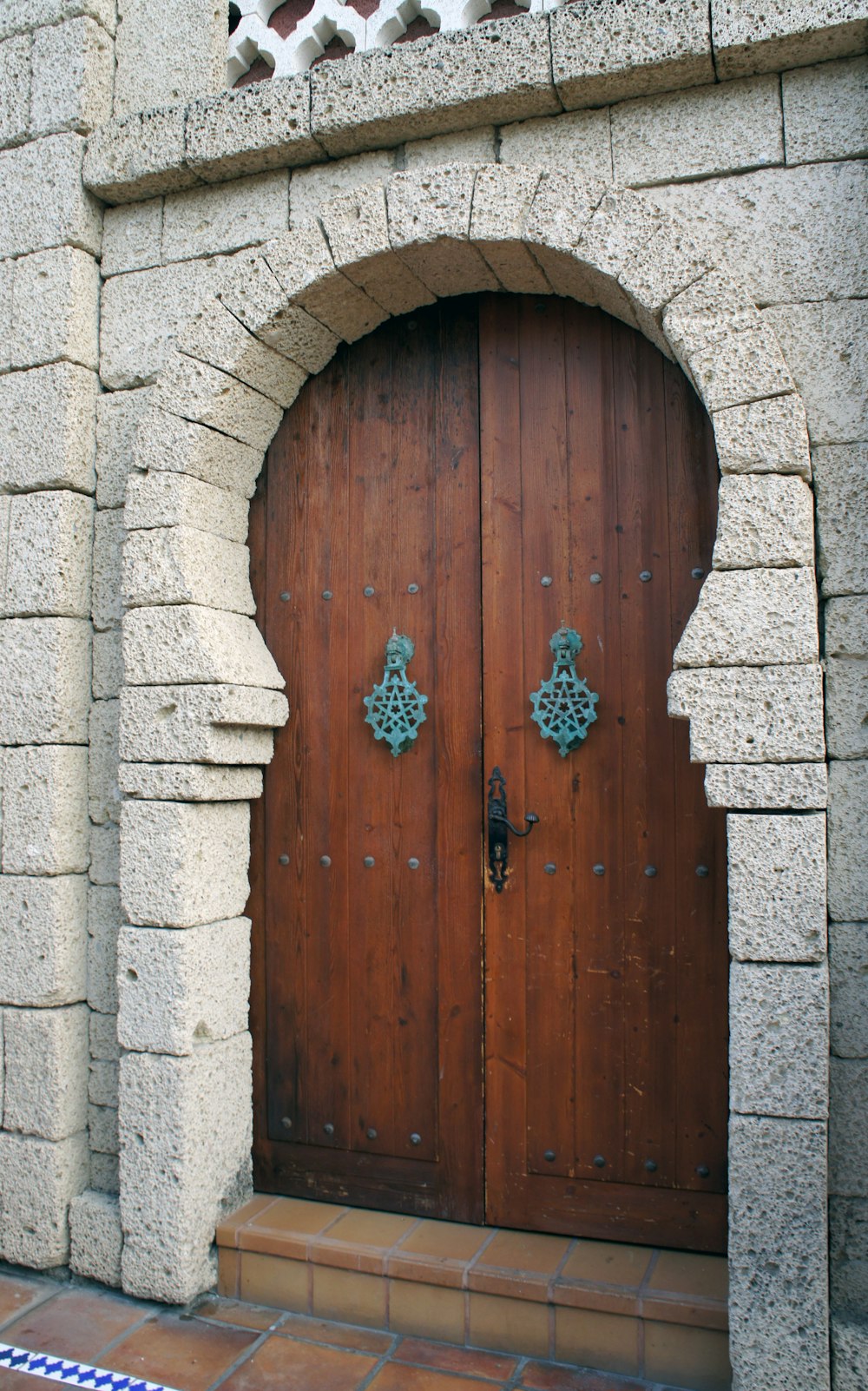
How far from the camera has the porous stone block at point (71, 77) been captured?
10.9 feet

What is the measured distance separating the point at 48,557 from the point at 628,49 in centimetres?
221

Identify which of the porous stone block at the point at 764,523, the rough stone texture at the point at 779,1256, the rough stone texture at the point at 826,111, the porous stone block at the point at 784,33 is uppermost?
the porous stone block at the point at 784,33

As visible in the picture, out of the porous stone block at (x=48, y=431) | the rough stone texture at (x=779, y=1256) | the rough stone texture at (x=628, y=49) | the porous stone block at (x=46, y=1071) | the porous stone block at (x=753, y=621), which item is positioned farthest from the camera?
the porous stone block at (x=48, y=431)

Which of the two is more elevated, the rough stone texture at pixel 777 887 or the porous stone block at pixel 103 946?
the rough stone texture at pixel 777 887

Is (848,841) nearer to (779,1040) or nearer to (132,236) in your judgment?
(779,1040)

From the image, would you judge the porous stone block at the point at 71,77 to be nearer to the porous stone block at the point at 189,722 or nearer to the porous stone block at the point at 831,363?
the porous stone block at the point at 189,722

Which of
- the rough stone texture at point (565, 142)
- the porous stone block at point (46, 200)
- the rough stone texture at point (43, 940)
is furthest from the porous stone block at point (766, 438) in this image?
the rough stone texture at point (43, 940)

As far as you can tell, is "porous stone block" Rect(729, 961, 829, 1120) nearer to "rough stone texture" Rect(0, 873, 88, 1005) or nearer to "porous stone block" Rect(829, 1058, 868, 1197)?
"porous stone block" Rect(829, 1058, 868, 1197)

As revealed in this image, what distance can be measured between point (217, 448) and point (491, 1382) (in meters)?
2.68

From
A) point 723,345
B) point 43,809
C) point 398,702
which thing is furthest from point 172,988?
point 723,345

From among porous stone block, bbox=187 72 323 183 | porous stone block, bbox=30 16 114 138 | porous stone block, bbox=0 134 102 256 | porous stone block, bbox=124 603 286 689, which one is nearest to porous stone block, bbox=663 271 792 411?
porous stone block, bbox=187 72 323 183

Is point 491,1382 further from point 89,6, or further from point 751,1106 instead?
point 89,6

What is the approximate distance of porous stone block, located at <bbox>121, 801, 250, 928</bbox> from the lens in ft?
9.85

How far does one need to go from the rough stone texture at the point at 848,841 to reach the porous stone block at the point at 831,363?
0.83 meters
